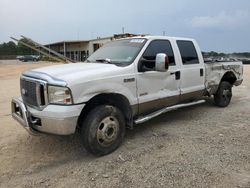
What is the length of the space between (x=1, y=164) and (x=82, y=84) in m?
1.74

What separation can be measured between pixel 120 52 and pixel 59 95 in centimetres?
183

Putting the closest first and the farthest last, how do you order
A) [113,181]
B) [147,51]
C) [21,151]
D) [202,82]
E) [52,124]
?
[113,181] < [52,124] < [21,151] < [147,51] < [202,82]

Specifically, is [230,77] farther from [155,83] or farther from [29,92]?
[29,92]

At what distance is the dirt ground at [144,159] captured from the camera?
3.74 m

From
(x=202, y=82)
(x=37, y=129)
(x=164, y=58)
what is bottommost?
(x=37, y=129)

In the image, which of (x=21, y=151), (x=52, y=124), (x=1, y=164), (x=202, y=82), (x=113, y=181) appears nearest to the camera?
(x=113, y=181)

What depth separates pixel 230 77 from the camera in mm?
7973

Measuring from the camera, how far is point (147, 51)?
5.36 m

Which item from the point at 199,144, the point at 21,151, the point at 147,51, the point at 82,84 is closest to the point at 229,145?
the point at 199,144

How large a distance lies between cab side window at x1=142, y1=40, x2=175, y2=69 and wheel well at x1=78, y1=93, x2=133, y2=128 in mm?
850

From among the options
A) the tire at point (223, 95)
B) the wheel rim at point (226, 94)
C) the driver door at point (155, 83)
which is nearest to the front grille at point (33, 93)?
the driver door at point (155, 83)

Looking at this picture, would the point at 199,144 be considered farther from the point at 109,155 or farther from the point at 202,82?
the point at 202,82

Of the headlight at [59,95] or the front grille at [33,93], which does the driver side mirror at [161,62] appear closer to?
the headlight at [59,95]

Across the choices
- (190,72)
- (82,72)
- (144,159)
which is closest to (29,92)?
(82,72)
